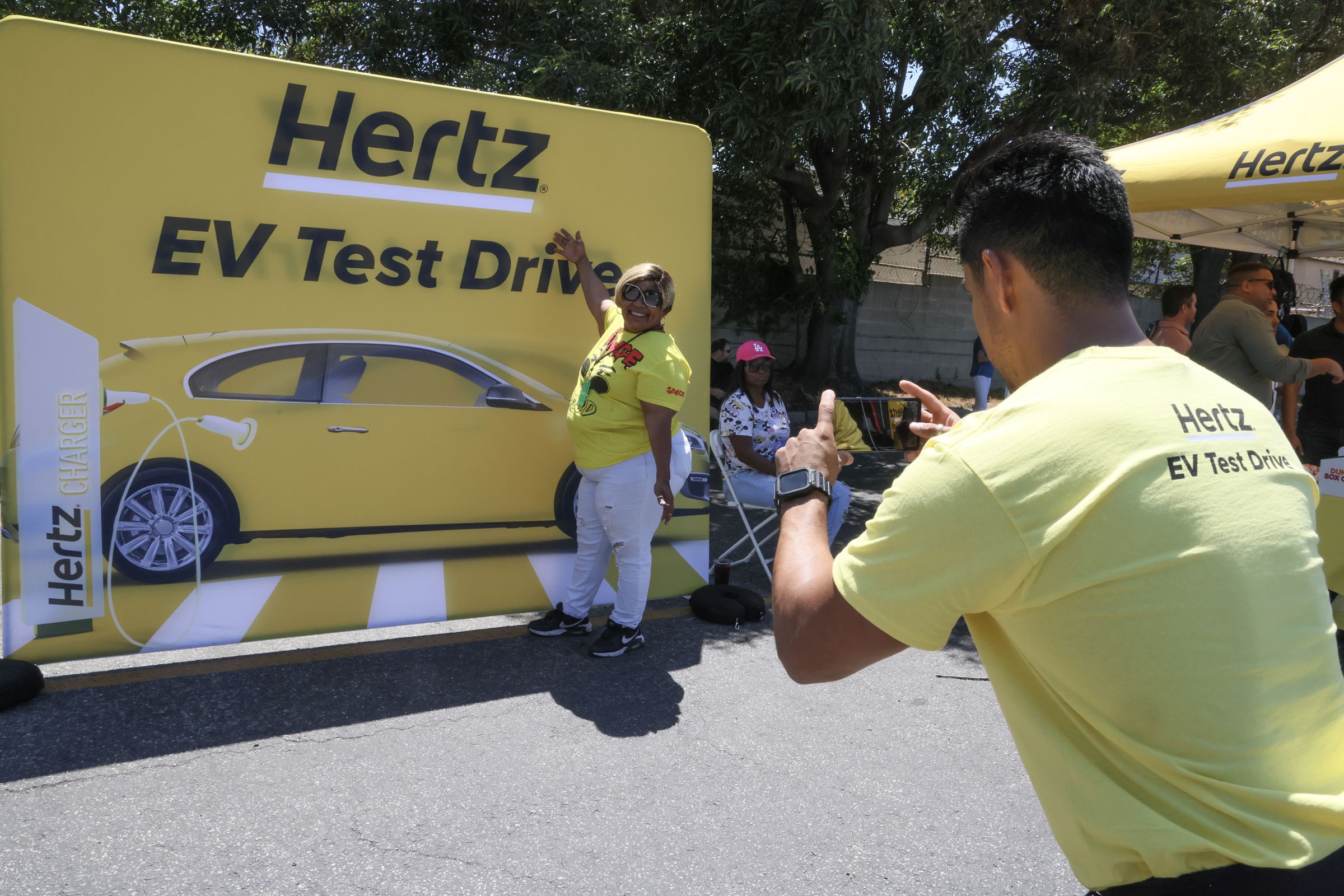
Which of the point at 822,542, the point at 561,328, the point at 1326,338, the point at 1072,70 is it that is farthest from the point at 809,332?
the point at 822,542

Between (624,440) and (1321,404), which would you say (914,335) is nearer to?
(1321,404)

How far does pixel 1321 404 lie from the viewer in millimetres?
5445

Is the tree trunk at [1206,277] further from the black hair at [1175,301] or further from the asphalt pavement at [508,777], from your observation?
the asphalt pavement at [508,777]

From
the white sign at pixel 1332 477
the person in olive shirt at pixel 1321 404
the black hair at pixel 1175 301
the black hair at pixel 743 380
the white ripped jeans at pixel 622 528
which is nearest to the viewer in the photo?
the white ripped jeans at pixel 622 528

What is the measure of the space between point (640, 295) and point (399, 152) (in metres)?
1.26

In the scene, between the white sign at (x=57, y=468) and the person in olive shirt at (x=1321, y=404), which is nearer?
the white sign at (x=57, y=468)

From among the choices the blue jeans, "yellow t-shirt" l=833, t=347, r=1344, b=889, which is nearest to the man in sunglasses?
the blue jeans

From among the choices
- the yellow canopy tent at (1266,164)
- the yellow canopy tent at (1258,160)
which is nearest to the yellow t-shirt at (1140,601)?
the yellow canopy tent at (1258,160)

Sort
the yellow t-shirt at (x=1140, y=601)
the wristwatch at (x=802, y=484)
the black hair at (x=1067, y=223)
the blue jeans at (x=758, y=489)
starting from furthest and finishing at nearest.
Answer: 1. the blue jeans at (x=758, y=489)
2. the wristwatch at (x=802, y=484)
3. the black hair at (x=1067, y=223)
4. the yellow t-shirt at (x=1140, y=601)

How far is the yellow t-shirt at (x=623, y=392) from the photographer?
4238mm

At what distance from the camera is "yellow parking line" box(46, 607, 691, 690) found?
4.03 m

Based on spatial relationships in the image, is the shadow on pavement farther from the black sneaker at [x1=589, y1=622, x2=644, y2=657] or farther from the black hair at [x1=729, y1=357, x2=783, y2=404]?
the black hair at [x1=729, y1=357, x2=783, y2=404]

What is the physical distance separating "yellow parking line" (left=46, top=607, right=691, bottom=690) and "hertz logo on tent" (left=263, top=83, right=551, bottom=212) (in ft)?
7.04

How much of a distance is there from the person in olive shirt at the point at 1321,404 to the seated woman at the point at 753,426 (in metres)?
2.63
